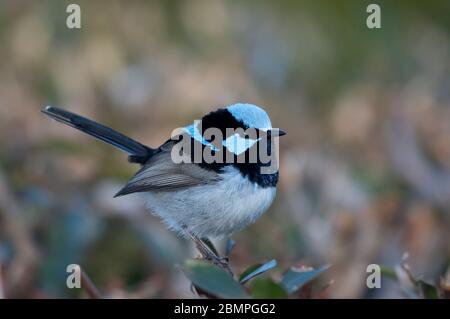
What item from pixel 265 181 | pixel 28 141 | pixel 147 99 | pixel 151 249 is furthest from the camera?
pixel 147 99

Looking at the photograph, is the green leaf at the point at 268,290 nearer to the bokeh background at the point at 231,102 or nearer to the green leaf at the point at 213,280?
the green leaf at the point at 213,280

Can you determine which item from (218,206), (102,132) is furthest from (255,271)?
(102,132)

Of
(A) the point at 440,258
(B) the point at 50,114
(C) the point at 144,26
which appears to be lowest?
(A) the point at 440,258

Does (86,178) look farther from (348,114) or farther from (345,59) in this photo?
(345,59)

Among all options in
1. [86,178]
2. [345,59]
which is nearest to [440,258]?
[86,178]

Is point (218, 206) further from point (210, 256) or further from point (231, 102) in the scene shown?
point (231, 102)

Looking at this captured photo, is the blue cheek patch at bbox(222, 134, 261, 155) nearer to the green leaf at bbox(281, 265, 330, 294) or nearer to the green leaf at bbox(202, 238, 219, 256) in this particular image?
the green leaf at bbox(202, 238, 219, 256)

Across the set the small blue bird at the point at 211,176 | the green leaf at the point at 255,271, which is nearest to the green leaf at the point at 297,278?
the green leaf at the point at 255,271
